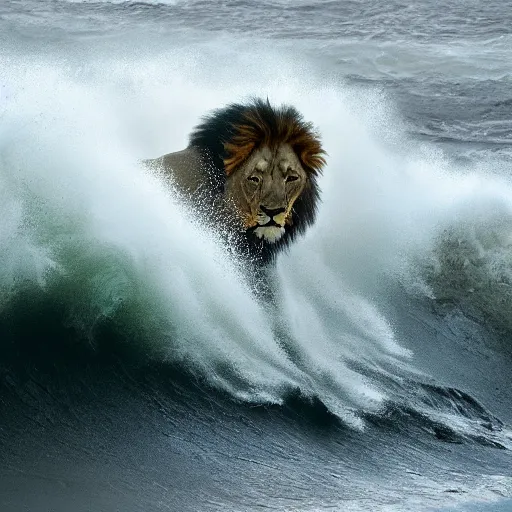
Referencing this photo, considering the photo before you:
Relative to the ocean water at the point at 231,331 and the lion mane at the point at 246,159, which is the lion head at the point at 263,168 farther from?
the ocean water at the point at 231,331

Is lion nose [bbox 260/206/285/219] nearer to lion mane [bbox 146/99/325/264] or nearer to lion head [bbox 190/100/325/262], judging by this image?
lion head [bbox 190/100/325/262]

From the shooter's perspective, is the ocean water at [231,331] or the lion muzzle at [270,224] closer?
the ocean water at [231,331]

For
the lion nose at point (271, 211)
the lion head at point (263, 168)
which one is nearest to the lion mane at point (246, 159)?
the lion head at point (263, 168)

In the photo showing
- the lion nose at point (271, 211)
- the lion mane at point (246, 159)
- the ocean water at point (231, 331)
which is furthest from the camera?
the lion mane at point (246, 159)

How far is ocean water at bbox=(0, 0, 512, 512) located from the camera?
6.61m

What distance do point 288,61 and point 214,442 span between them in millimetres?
13191

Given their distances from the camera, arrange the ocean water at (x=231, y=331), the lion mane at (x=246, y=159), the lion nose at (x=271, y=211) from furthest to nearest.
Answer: the lion mane at (x=246, y=159)
the lion nose at (x=271, y=211)
the ocean water at (x=231, y=331)

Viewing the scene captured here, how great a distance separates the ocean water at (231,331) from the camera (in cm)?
661

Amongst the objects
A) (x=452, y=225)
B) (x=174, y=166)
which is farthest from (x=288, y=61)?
(x=174, y=166)

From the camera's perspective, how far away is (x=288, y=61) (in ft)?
63.5

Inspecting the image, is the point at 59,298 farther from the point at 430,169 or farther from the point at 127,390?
the point at 430,169

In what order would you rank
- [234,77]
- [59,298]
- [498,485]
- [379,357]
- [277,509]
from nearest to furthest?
1. [277,509]
2. [498,485]
3. [59,298]
4. [379,357]
5. [234,77]

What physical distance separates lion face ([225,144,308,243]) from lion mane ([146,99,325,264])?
2cm

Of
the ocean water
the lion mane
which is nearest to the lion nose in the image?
the lion mane
